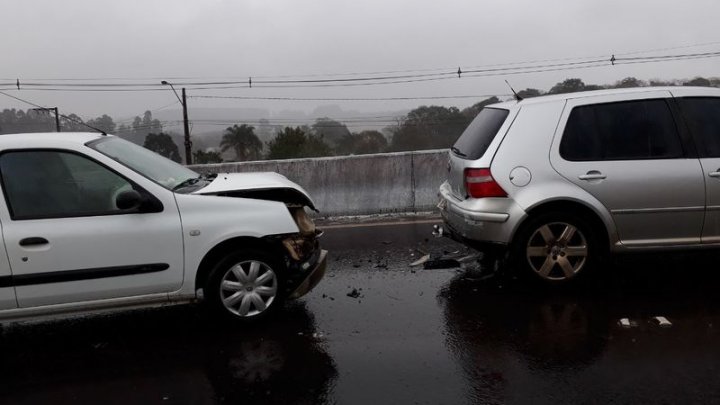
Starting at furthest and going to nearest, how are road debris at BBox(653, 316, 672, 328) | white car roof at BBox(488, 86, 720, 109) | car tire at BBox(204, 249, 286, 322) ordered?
white car roof at BBox(488, 86, 720, 109) < car tire at BBox(204, 249, 286, 322) < road debris at BBox(653, 316, 672, 328)

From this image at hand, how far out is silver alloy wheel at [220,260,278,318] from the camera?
4.23 meters

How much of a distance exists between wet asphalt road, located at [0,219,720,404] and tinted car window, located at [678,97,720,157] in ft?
3.88

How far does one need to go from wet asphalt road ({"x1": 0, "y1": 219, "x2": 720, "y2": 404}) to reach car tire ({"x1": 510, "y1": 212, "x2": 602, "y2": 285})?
0.58 feet

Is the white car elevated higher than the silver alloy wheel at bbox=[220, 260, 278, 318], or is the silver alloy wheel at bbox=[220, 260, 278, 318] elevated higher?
the white car

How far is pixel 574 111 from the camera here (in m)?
4.92

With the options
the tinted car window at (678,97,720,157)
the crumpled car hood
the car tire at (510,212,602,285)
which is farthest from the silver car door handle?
the crumpled car hood

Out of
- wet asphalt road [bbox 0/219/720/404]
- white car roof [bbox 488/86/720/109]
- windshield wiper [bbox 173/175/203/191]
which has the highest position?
white car roof [bbox 488/86/720/109]

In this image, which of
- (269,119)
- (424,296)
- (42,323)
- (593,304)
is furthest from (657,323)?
(269,119)

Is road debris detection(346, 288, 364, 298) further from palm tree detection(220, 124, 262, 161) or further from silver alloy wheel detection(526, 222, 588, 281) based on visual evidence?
palm tree detection(220, 124, 262, 161)

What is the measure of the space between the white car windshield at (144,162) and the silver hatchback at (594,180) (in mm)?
2472

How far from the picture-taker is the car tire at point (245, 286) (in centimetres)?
421

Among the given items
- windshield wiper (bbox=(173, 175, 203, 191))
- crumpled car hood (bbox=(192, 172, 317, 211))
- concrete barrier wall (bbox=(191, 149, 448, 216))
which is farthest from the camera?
concrete barrier wall (bbox=(191, 149, 448, 216))

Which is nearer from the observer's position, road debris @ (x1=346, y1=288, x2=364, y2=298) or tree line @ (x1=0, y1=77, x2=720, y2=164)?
road debris @ (x1=346, y1=288, x2=364, y2=298)

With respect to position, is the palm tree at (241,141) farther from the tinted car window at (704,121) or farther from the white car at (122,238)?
the tinted car window at (704,121)
